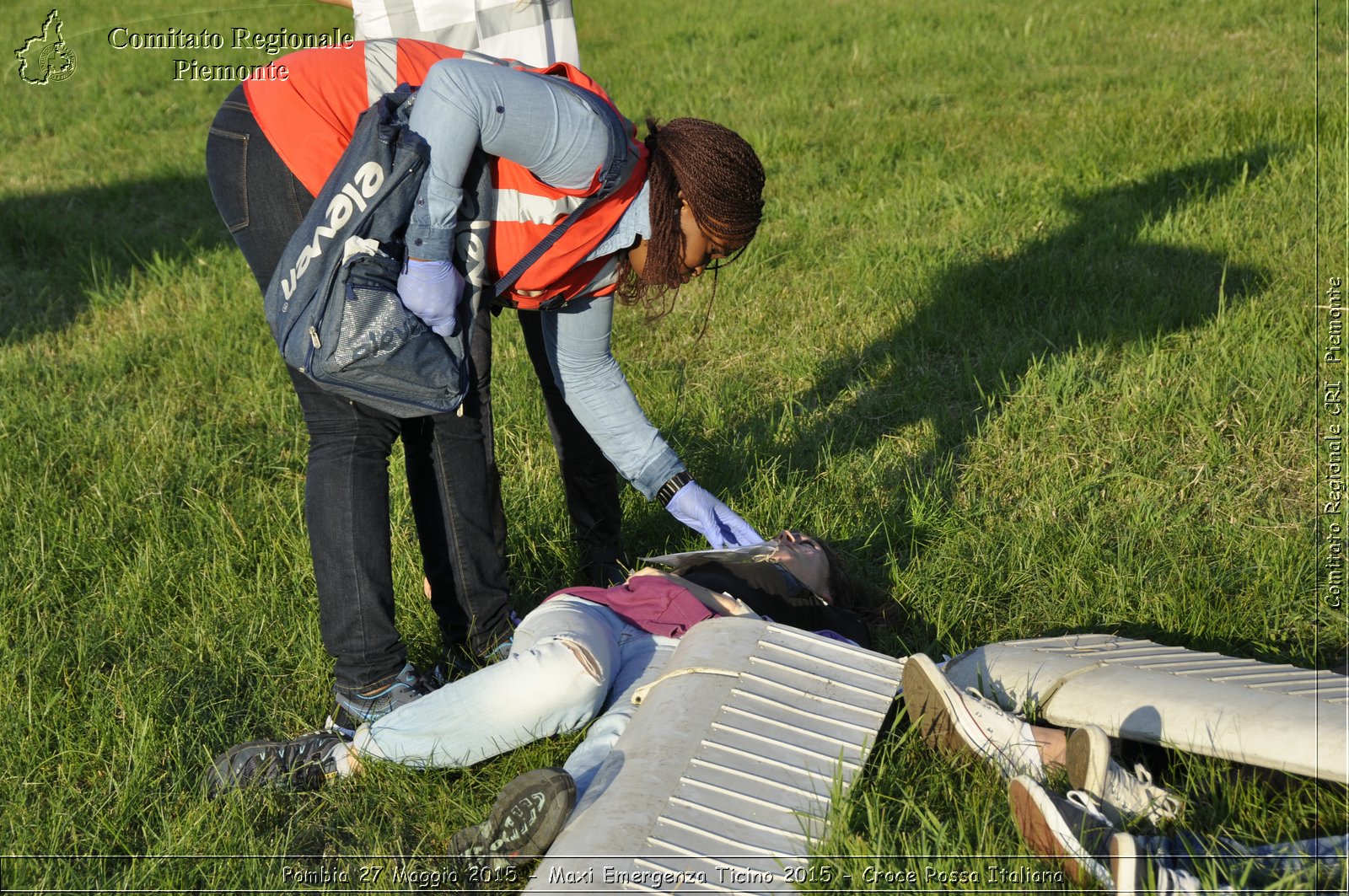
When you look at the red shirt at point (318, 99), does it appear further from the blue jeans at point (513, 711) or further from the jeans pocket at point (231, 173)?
the blue jeans at point (513, 711)

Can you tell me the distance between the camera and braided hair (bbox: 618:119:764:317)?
258cm

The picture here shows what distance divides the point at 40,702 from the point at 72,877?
71 cm

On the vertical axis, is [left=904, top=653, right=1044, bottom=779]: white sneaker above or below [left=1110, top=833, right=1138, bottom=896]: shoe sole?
below

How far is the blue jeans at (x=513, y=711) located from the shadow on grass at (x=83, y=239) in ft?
12.5

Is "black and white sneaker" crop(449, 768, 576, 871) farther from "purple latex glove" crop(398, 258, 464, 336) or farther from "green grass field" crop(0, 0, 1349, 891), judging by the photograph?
"purple latex glove" crop(398, 258, 464, 336)

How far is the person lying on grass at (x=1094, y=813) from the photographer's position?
1.93 meters

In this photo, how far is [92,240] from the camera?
6516 mm

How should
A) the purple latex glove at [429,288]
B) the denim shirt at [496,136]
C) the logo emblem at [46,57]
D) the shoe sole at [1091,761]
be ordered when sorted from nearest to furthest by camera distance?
the shoe sole at [1091,761]
the denim shirt at [496,136]
the purple latex glove at [429,288]
the logo emblem at [46,57]

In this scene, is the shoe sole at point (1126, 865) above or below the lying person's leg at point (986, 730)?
above

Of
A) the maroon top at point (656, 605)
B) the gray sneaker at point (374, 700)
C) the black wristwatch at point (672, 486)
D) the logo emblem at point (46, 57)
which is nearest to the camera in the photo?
the gray sneaker at point (374, 700)

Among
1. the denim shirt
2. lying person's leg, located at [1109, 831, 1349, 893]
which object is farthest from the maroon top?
lying person's leg, located at [1109, 831, 1349, 893]

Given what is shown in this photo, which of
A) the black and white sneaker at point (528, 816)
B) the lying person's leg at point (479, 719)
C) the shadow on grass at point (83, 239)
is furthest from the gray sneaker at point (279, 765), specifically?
the shadow on grass at point (83, 239)

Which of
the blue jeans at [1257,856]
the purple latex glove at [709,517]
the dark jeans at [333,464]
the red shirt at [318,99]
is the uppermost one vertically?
the red shirt at [318,99]

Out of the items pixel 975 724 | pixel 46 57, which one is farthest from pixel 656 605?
pixel 46 57
